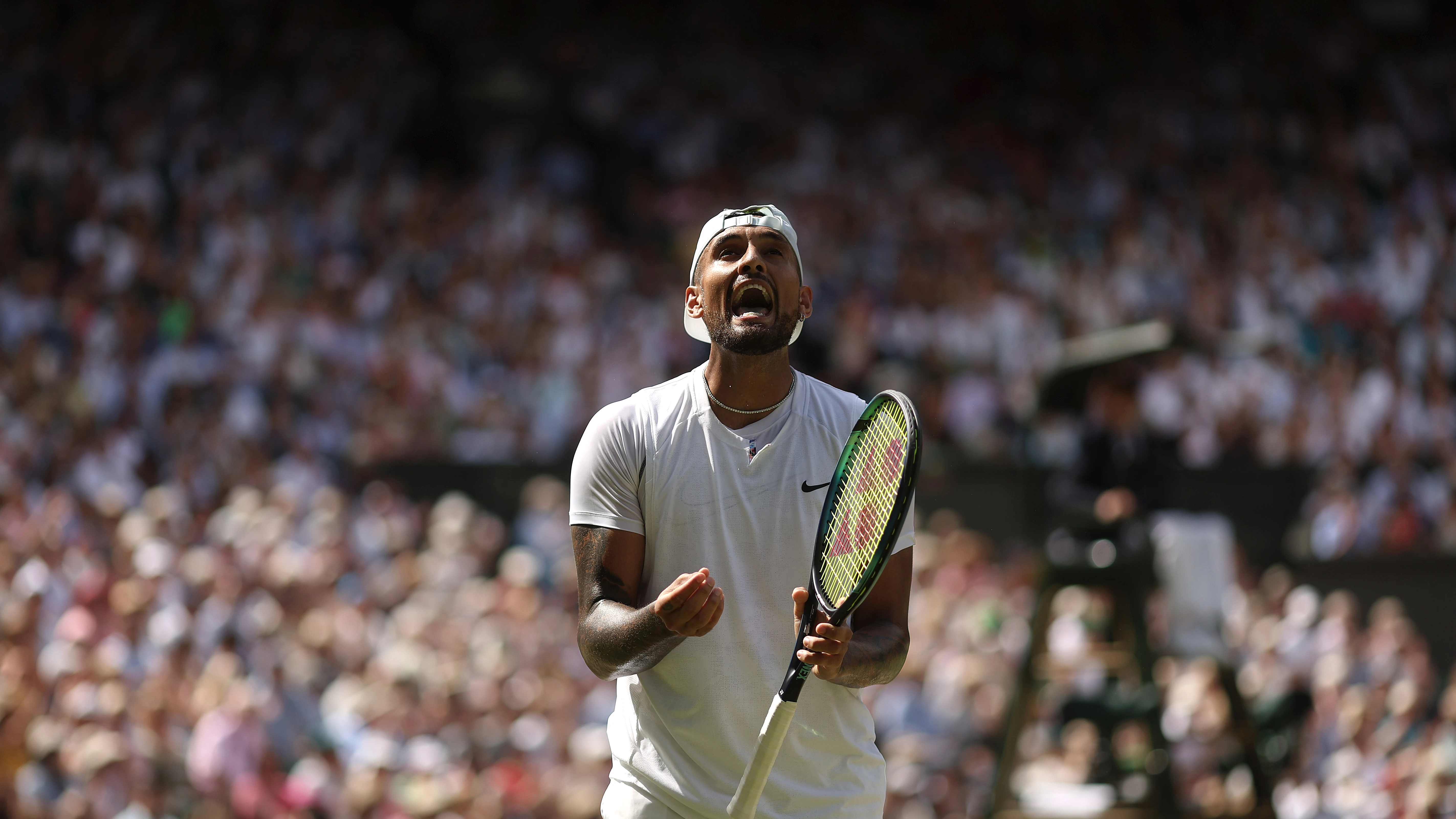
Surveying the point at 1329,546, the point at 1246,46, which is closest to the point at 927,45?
the point at 1246,46

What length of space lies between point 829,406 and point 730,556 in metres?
0.40

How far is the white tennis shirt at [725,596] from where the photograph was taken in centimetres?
293

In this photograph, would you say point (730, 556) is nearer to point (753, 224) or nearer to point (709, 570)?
point (709, 570)

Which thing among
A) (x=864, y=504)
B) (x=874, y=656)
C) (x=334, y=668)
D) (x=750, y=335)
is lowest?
(x=334, y=668)

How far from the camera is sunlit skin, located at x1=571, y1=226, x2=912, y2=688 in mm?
2797

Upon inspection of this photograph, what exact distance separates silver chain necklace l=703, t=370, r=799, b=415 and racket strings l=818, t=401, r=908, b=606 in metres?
0.25

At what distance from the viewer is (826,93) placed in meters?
18.1

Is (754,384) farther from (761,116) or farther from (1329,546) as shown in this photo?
(761,116)

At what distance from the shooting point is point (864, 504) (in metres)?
2.85

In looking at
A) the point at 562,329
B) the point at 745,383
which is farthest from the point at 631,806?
the point at 562,329

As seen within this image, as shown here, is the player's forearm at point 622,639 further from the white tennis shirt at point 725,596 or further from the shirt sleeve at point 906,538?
the shirt sleeve at point 906,538

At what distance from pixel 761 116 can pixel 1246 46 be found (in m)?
6.38

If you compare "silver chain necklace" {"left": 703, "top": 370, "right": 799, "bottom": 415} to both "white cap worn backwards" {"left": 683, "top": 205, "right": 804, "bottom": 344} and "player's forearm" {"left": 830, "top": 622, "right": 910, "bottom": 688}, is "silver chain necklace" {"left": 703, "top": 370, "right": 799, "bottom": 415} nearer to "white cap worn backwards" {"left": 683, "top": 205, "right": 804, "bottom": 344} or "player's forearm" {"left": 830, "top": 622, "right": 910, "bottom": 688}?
"white cap worn backwards" {"left": 683, "top": 205, "right": 804, "bottom": 344}

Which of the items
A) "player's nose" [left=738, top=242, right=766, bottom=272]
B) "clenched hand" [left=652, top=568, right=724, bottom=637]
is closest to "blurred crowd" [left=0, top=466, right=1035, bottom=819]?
"player's nose" [left=738, top=242, right=766, bottom=272]
